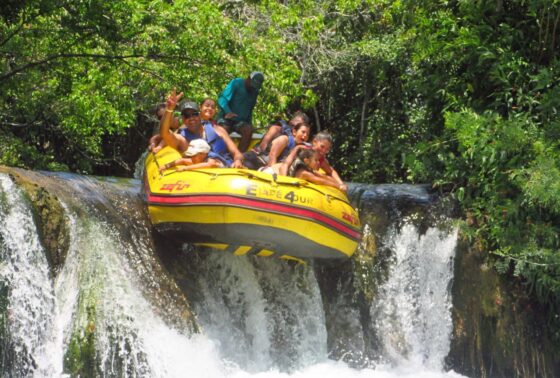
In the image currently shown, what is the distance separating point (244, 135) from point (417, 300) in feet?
7.24

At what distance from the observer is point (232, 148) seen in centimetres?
914

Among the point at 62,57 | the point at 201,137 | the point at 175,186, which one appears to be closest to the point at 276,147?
the point at 201,137

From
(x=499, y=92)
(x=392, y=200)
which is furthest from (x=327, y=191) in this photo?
(x=499, y=92)

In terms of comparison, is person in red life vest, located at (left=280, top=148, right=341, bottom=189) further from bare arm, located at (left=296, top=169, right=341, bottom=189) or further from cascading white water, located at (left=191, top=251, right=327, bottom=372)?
cascading white water, located at (left=191, top=251, right=327, bottom=372)

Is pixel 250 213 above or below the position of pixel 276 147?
below

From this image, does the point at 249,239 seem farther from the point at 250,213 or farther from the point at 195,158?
the point at 195,158

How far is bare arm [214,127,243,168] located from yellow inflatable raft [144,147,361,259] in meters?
0.62

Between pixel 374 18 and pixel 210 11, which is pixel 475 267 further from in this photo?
pixel 374 18

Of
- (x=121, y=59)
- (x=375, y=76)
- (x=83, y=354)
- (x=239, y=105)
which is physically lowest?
(x=83, y=354)

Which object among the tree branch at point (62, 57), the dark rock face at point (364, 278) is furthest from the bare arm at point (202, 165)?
the tree branch at point (62, 57)

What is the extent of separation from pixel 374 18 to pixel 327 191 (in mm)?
8051

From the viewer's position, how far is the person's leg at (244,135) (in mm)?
9945

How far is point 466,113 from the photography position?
10125 mm

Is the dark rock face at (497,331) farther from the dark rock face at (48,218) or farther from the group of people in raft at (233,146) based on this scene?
the dark rock face at (48,218)
